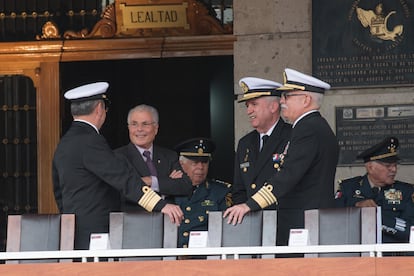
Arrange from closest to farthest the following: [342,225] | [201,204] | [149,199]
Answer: [342,225], [149,199], [201,204]

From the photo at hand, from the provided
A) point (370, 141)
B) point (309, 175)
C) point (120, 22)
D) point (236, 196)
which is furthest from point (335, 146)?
point (120, 22)

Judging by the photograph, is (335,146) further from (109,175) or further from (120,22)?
(120,22)

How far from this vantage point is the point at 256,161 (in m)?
8.34

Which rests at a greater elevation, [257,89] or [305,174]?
[257,89]

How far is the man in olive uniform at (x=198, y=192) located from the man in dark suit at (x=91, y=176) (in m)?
1.08

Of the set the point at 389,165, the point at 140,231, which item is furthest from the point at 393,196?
the point at 140,231

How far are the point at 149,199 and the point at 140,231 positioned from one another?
14.6 inches

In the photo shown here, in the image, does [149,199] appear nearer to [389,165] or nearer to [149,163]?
[149,163]

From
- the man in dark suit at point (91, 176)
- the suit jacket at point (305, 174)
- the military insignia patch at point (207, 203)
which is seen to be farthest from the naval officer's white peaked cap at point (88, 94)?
the military insignia patch at point (207, 203)

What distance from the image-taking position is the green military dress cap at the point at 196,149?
952 cm

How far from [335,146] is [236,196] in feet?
3.25

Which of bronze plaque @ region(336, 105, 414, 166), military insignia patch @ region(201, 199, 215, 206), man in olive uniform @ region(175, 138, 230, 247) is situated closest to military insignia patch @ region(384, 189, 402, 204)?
bronze plaque @ region(336, 105, 414, 166)

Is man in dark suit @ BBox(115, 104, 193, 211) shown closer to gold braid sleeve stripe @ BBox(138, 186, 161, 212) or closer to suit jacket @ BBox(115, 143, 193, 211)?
suit jacket @ BBox(115, 143, 193, 211)

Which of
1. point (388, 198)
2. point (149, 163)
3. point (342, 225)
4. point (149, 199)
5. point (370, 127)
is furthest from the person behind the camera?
point (370, 127)
